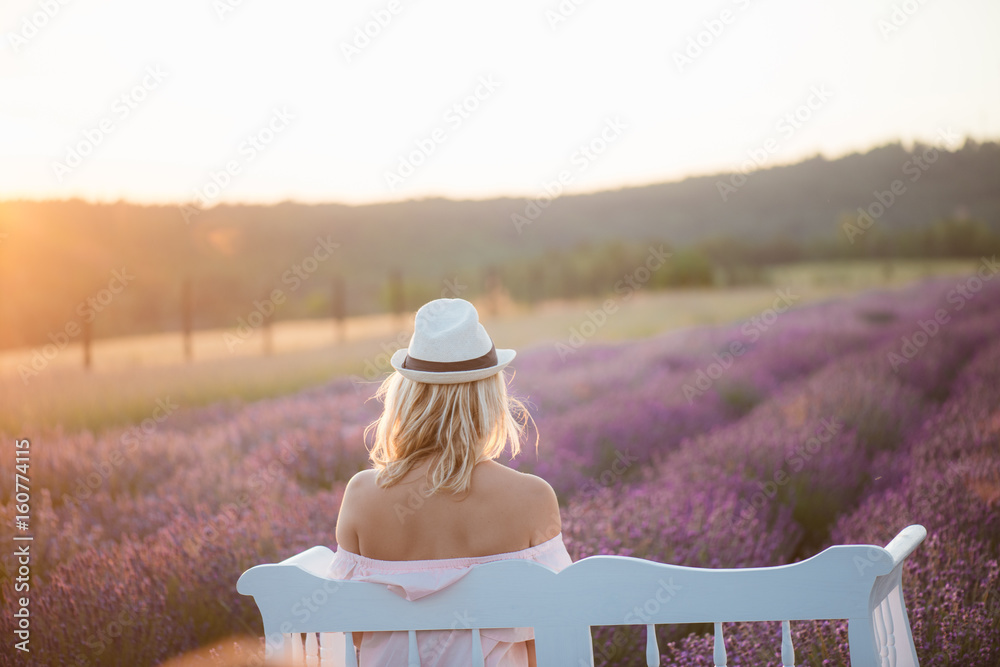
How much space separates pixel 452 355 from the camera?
1.68 meters

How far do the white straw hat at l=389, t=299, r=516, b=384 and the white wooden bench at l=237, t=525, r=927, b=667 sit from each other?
508mm

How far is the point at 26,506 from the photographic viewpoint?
4109 mm

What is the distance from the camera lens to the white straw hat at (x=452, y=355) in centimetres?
167

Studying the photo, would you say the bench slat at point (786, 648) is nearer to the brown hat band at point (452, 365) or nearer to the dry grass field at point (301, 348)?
the brown hat band at point (452, 365)

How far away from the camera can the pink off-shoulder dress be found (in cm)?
146

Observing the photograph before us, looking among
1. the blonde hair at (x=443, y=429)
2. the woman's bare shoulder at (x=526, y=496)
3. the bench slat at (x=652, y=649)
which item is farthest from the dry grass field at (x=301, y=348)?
the bench slat at (x=652, y=649)

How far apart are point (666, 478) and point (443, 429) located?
260cm

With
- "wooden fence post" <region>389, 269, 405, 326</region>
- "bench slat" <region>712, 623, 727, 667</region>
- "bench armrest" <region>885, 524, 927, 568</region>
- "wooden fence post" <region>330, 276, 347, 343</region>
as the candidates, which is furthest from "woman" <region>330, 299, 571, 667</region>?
"wooden fence post" <region>389, 269, 405, 326</region>

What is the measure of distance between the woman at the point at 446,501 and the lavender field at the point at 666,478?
0.93 metres

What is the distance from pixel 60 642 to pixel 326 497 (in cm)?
133

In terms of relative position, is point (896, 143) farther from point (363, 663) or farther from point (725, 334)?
point (363, 663)

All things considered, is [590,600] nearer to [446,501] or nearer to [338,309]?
[446,501]

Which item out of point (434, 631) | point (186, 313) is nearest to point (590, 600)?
point (434, 631)

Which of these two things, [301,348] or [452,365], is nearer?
[452,365]
